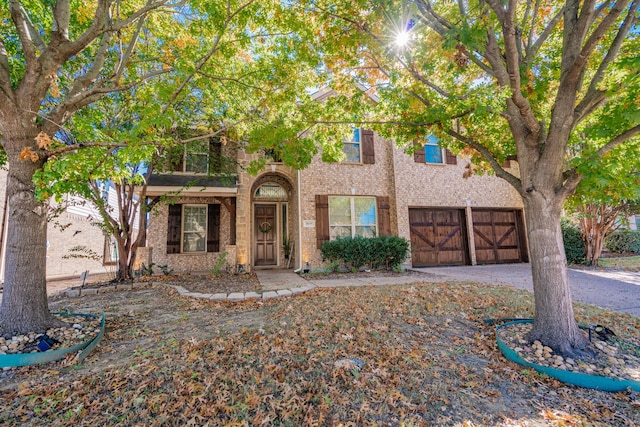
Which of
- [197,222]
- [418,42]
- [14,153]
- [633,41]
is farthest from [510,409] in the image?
[197,222]

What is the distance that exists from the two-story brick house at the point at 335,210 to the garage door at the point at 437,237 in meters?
0.04

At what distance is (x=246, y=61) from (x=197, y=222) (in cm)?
601

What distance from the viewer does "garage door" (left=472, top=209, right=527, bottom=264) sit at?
10.2m

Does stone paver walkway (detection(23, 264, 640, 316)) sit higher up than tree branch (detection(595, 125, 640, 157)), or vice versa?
tree branch (detection(595, 125, 640, 157))

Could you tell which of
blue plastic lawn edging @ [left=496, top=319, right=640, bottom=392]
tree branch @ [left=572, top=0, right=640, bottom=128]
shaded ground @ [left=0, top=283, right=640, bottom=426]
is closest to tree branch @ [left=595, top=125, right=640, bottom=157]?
tree branch @ [left=572, top=0, right=640, bottom=128]

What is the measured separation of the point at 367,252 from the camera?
27.0 ft

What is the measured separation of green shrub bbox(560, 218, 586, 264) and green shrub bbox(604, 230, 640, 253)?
3072mm

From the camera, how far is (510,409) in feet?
6.47

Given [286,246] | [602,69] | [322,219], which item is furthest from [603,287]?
[286,246]

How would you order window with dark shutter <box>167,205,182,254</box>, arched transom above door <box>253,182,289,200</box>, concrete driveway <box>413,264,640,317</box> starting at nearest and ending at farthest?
1. concrete driveway <box>413,264,640,317</box>
2. window with dark shutter <box>167,205,182,254</box>
3. arched transom above door <box>253,182,289,200</box>

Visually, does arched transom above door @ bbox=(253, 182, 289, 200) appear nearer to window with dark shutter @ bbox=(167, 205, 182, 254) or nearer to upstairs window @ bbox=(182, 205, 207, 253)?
upstairs window @ bbox=(182, 205, 207, 253)

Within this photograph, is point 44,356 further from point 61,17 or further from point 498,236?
point 498,236

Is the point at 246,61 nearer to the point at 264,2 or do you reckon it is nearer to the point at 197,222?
the point at 264,2

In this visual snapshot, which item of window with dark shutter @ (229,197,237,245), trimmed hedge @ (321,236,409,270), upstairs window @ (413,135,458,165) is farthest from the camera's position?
upstairs window @ (413,135,458,165)
